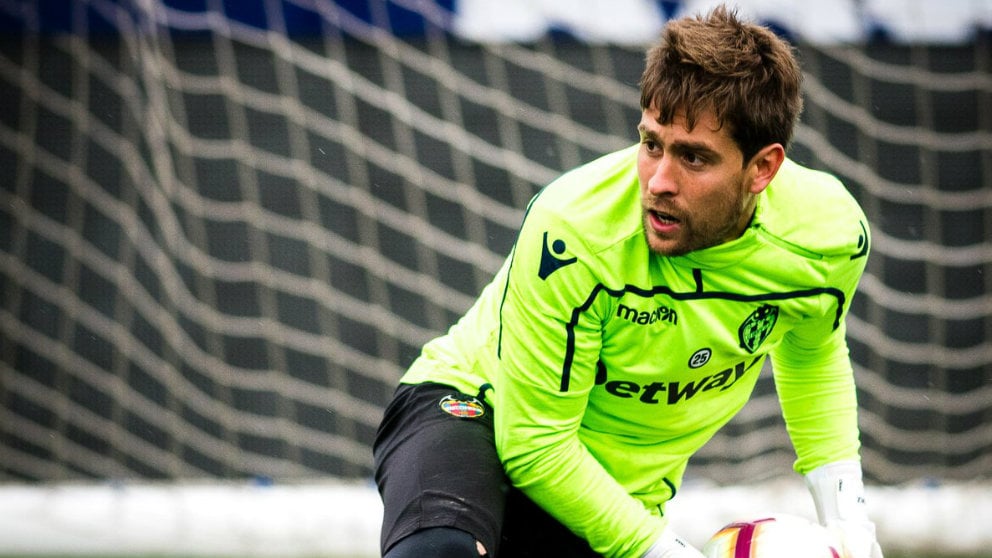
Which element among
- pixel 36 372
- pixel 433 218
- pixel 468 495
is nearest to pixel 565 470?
pixel 468 495

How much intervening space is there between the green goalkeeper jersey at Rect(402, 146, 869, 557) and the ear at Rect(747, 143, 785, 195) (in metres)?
0.09

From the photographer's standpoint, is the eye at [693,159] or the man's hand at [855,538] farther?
the man's hand at [855,538]

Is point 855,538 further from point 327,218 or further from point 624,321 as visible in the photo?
point 327,218

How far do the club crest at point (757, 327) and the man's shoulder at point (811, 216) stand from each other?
0.13m

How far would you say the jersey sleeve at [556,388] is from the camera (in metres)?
1.91

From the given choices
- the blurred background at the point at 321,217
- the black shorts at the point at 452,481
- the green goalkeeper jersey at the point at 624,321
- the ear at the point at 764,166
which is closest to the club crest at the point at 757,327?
the green goalkeeper jersey at the point at 624,321

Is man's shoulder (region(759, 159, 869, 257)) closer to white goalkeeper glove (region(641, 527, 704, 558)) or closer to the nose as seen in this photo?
the nose

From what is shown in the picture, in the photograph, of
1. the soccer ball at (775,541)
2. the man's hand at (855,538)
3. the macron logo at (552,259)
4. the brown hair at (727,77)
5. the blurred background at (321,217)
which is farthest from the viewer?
the blurred background at (321,217)

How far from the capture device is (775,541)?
202cm

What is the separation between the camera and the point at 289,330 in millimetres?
4395

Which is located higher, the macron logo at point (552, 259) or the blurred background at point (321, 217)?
the macron logo at point (552, 259)

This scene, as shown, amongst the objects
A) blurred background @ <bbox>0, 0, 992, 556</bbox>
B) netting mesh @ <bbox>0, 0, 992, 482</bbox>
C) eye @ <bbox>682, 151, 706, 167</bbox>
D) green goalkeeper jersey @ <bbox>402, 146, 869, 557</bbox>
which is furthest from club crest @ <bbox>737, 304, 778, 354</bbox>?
netting mesh @ <bbox>0, 0, 992, 482</bbox>

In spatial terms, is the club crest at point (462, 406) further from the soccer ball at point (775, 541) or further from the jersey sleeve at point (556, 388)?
the soccer ball at point (775, 541)

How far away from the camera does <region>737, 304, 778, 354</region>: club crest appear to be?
2.07 metres
